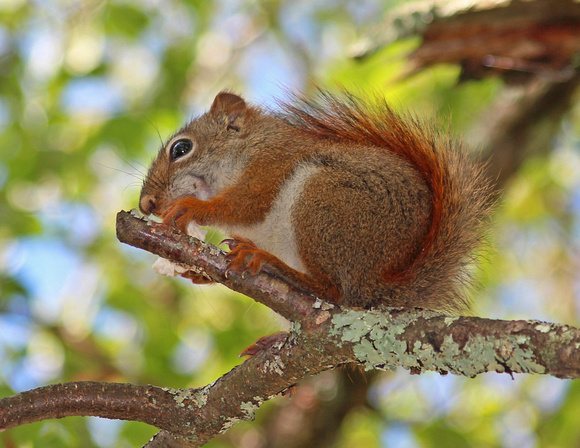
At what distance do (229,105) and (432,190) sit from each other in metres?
1.24

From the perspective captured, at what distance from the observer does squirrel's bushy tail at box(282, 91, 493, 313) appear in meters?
2.45

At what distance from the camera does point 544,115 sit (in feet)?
14.7

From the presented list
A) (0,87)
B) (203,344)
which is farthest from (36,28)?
(203,344)

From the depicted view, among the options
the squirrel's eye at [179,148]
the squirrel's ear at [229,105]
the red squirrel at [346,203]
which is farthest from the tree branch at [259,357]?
→ the squirrel's ear at [229,105]

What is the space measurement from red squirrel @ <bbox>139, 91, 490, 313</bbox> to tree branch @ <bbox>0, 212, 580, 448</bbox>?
179 millimetres

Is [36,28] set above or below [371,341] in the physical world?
above

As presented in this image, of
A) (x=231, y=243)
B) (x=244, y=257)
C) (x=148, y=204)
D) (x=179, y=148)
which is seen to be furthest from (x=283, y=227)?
(x=179, y=148)

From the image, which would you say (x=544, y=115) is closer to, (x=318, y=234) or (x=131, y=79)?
(x=318, y=234)

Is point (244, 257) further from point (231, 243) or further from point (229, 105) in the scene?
point (229, 105)

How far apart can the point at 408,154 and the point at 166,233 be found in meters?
1.09

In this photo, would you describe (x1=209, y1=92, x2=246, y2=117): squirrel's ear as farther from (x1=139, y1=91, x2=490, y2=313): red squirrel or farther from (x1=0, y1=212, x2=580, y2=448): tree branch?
(x1=0, y1=212, x2=580, y2=448): tree branch

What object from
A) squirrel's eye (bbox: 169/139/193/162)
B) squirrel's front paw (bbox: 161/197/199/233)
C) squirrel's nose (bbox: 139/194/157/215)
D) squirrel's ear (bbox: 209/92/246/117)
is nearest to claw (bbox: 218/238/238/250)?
squirrel's front paw (bbox: 161/197/199/233)

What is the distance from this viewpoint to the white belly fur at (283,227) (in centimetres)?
264

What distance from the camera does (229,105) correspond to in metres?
3.35
